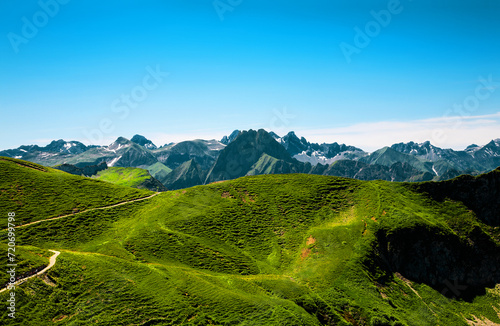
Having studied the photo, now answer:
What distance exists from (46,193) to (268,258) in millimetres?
103515

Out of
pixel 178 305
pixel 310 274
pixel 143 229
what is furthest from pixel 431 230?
pixel 143 229

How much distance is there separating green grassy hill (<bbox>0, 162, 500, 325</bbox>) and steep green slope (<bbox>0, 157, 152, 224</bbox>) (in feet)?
6.30

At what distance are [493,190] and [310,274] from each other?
4023 inches

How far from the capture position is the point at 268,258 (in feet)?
A: 313

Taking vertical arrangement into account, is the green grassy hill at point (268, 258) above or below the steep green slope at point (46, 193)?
below

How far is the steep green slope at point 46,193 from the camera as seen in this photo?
10738 centimetres

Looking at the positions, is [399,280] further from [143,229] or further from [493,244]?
[143,229]

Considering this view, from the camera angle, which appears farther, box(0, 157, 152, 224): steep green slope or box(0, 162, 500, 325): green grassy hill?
box(0, 157, 152, 224): steep green slope

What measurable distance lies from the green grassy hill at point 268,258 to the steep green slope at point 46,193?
1.92 metres

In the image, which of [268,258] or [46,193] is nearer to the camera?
[268,258]

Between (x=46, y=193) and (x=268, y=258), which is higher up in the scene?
(x=46, y=193)

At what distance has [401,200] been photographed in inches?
4803

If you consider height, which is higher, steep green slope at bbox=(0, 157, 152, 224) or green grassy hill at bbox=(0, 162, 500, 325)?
steep green slope at bbox=(0, 157, 152, 224)

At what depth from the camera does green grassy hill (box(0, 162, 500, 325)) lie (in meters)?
56.9
